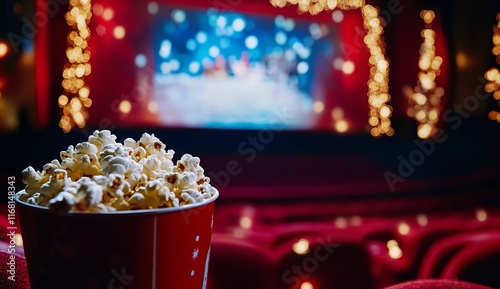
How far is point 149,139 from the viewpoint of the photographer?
0.57 metres

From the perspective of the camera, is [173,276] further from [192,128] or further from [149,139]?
[192,128]

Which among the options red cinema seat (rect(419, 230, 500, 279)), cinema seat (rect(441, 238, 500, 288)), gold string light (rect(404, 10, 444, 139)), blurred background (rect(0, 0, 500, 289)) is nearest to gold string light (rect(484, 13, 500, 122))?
blurred background (rect(0, 0, 500, 289))

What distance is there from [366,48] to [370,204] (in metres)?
1.22

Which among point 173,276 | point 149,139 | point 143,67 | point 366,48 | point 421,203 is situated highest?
point 366,48

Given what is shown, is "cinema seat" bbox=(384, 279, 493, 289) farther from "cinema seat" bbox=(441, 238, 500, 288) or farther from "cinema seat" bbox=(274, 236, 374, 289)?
"cinema seat" bbox=(274, 236, 374, 289)

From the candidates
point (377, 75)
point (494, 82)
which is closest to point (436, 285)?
point (377, 75)

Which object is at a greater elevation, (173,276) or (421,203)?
(173,276)

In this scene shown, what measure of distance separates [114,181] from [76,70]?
6.64 feet

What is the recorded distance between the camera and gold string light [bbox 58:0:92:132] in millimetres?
2232

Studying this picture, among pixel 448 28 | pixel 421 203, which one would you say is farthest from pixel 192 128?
pixel 448 28

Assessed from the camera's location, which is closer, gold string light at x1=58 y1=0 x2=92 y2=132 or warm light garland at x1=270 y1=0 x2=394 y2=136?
gold string light at x1=58 y1=0 x2=92 y2=132

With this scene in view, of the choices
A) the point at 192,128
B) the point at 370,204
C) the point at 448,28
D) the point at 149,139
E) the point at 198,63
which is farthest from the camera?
the point at 448,28

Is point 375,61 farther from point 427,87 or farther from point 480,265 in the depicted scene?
point 480,265

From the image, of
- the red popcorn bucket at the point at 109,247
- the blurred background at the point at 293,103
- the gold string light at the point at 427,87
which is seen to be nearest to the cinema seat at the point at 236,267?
the blurred background at the point at 293,103
